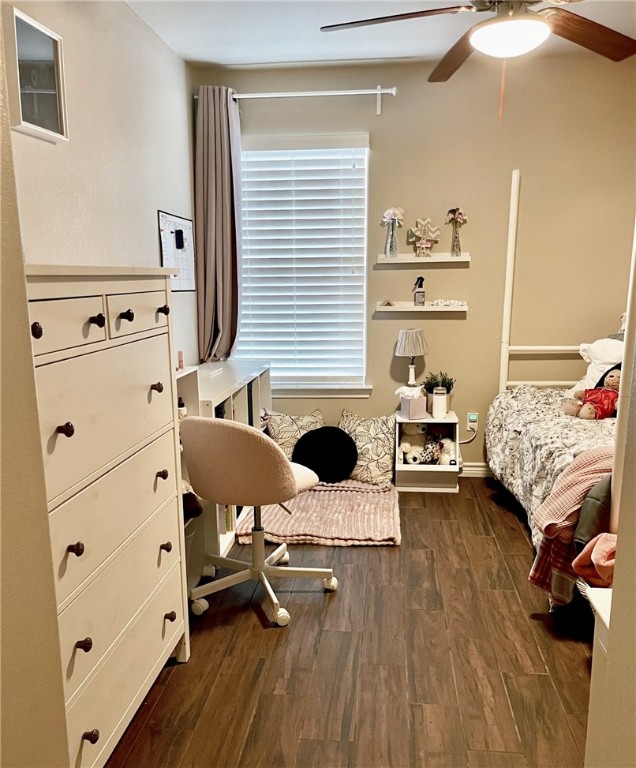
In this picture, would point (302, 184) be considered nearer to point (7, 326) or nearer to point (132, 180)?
point (132, 180)

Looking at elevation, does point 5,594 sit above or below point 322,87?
below

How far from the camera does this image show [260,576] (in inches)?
102

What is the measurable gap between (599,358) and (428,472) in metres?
1.27

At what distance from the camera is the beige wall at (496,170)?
12.4 feet

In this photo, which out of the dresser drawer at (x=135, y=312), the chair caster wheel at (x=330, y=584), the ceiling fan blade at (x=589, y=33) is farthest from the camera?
the chair caster wheel at (x=330, y=584)

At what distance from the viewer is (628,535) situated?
0.85 meters

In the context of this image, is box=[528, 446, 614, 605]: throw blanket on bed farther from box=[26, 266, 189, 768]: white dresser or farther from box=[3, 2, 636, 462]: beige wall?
box=[3, 2, 636, 462]: beige wall

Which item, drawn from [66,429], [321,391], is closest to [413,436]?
[321,391]

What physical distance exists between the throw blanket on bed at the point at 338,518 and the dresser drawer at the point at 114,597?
116cm

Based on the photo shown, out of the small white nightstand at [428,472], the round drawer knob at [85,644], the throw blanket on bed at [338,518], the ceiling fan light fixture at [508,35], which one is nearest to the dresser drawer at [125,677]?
the round drawer knob at [85,644]

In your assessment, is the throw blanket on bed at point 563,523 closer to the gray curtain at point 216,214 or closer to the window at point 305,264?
the window at point 305,264

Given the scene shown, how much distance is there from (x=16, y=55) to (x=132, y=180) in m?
0.97

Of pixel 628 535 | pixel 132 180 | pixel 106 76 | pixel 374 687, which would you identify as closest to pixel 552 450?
pixel 374 687

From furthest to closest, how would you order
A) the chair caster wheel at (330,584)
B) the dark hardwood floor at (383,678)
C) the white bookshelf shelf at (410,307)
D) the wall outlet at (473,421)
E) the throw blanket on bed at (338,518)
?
the wall outlet at (473,421)
the white bookshelf shelf at (410,307)
the throw blanket on bed at (338,518)
the chair caster wheel at (330,584)
the dark hardwood floor at (383,678)
